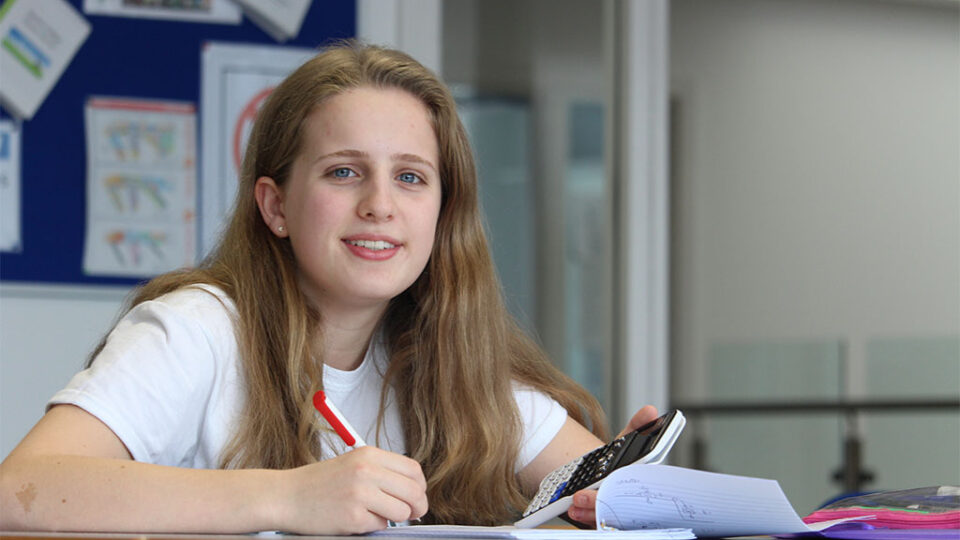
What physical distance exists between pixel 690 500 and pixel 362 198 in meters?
0.61

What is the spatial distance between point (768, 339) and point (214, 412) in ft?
15.0

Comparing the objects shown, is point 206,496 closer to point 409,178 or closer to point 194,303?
point 194,303

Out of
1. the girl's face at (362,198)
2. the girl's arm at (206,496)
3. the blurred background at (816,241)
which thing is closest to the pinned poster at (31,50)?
the girl's face at (362,198)

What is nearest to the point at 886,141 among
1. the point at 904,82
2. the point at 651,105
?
the point at 904,82

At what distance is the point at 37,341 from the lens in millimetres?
2820

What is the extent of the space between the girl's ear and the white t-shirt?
140 millimetres

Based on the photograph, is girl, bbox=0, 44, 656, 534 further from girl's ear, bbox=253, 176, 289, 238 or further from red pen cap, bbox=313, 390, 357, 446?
red pen cap, bbox=313, 390, 357, 446

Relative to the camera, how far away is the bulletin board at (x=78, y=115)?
282 cm

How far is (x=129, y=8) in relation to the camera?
9.52 feet

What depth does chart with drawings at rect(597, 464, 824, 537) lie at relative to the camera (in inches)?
44.6

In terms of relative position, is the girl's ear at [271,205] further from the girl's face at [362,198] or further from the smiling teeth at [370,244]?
the smiling teeth at [370,244]

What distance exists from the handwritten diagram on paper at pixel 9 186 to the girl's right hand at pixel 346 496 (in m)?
1.90

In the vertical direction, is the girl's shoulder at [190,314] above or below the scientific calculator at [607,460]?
above

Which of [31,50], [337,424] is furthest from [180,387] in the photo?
[31,50]
